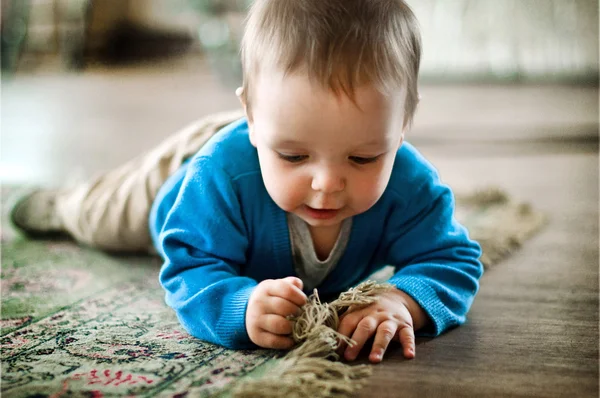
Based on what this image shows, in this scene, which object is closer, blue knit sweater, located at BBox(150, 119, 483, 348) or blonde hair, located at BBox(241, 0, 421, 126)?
blonde hair, located at BBox(241, 0, 421, 126)

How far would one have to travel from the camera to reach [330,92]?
2.39ft

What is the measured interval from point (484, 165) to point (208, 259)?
1.33 metres

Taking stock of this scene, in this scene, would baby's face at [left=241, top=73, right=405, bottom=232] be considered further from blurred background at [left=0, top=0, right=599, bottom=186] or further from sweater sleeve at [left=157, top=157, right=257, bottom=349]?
blurred background at [left=0, top=0, right=599, bottom=186]

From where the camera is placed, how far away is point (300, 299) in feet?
2.55

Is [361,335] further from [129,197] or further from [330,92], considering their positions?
[129,197]

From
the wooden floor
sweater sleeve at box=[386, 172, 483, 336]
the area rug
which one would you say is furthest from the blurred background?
sweater sleeve at box=[386, 172, 483, 336]

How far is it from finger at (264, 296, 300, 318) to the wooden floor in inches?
4.7

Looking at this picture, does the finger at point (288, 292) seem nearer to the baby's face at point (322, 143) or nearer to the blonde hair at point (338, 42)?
the baby's face at point (322, 143)

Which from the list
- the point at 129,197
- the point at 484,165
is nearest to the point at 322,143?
the point at 129,197

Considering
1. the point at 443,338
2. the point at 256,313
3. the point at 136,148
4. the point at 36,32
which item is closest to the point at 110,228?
the point at 256,313

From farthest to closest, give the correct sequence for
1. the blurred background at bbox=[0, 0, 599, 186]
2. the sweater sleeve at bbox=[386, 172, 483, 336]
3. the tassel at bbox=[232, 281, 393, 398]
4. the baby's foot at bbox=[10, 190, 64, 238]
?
the blurred background at bbox=[0, 0, 599, 186], the baby's foot at bbox=[10, 190, 64, 238], the sweater sleeve at bbox=[386, 172, 483, 336], the tassel at bbox=[232, 281, 393, 398]

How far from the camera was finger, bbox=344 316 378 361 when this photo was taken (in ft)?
2.53

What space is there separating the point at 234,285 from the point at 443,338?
26cm

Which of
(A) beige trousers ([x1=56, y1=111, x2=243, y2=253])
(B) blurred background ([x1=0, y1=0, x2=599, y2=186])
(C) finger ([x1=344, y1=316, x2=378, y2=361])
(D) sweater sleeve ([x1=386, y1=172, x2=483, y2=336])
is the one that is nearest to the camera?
(C) finger ([x1=344, y1=316, x2=378, y2=361])
